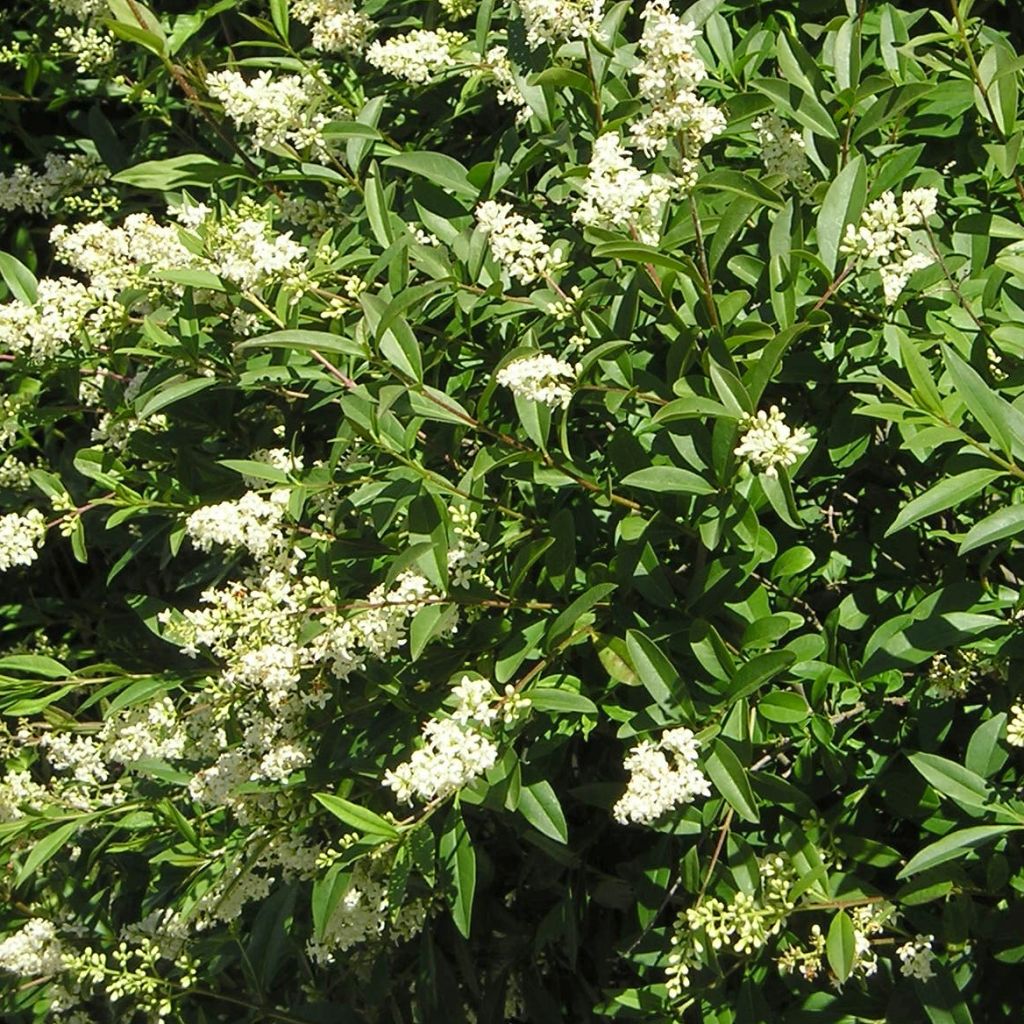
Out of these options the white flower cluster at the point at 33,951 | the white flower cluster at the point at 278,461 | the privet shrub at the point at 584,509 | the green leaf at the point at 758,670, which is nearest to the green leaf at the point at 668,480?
the privet shrub at the point at 584,509

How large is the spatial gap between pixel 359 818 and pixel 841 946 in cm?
79

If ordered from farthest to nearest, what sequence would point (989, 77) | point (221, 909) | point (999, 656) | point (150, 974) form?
point (150, 974) → point (221, 909) → point (989, 77) → point (999, 656)

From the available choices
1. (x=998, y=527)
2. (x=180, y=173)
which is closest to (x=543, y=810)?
(x=998, y=527)

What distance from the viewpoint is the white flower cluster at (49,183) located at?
3.56 meters

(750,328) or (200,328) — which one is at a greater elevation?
(750,328)

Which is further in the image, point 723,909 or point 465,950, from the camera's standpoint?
point 465,950

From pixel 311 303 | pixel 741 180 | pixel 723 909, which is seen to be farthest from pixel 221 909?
pixel 741 180

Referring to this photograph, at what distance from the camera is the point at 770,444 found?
2141mm

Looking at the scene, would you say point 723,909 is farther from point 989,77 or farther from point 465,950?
point 989,77

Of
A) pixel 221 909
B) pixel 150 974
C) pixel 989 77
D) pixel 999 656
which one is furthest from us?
pixel 150 974

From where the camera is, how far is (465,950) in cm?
322

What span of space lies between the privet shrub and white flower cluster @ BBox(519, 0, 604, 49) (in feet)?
0.04

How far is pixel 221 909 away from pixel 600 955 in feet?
3.01

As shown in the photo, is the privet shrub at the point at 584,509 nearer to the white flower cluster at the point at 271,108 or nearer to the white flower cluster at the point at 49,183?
the white flower cluster at the point at 271,108
